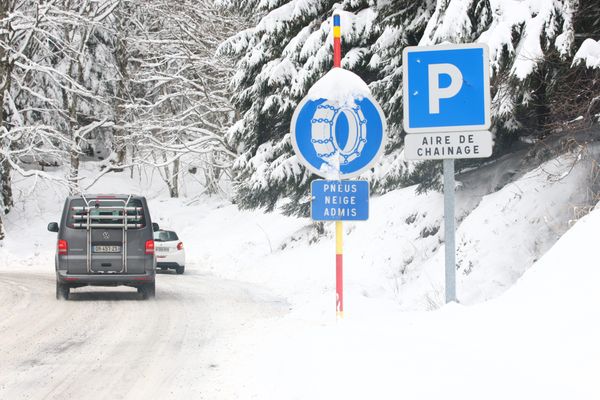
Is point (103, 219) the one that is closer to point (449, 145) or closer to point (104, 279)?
point (104, 279)

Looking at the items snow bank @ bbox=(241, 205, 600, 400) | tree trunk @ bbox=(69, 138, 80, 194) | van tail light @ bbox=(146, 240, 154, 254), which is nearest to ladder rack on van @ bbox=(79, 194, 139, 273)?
van tail light @ bbox=(146, 240, 154, 254)

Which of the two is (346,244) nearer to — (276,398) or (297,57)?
(297,57)

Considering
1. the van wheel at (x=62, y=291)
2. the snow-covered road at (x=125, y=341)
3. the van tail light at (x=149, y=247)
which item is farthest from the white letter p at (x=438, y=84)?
the van wheel at (x=62, y=291)

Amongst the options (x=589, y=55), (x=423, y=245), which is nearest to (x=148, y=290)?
(x=423, y=245)

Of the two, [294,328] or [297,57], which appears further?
[297,57]

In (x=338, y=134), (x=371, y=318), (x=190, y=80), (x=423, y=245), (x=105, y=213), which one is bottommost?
(x=371, y=318)

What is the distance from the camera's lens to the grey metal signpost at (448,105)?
23.6ft

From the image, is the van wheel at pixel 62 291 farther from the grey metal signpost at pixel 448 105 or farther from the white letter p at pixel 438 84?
the white letter p at pixel 438 84

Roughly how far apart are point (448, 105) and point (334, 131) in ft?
4.78

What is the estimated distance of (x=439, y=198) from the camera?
1806cm

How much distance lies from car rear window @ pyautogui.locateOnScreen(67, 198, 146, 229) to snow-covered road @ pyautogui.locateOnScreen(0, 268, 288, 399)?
5.16 feet

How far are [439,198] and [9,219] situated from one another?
25.7 metres

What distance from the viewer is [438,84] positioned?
24.0 ft

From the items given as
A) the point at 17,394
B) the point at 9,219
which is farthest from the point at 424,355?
the point at 9,219
